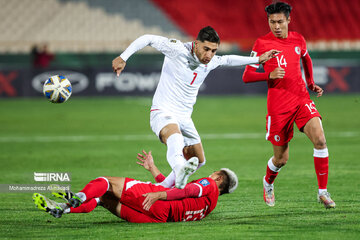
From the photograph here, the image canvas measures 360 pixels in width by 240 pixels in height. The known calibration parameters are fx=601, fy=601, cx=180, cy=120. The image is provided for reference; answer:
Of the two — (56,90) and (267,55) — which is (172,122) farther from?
(56,90)

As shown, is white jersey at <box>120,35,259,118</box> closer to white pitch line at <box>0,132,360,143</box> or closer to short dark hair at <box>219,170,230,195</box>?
short dark hair at <box>219,170,230,195</box>

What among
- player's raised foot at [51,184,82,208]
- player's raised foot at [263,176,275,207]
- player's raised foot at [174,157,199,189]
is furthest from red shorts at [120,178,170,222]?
player's raised foot at [263,176,275,207]

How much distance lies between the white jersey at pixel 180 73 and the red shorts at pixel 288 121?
0.75 metres

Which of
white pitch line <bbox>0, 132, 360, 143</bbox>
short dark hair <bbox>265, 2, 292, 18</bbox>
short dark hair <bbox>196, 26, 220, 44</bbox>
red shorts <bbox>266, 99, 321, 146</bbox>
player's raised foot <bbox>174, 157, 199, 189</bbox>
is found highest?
short dark hair <bbox>265, 2, 292, 18</bbox>

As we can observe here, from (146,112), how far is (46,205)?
14612 mm

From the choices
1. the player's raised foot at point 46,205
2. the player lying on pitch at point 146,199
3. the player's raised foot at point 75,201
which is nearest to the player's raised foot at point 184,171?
the player lying on pitch at point 146,199

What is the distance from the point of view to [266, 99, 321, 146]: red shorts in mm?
7086

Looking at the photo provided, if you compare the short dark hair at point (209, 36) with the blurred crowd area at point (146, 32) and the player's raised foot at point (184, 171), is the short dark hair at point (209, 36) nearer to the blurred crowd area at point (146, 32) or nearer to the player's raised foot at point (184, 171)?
the player's raised foot at point (184, 171)

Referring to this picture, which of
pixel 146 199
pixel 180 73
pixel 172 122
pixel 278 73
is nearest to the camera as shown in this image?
pixel 146 199

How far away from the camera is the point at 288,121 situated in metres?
7.24

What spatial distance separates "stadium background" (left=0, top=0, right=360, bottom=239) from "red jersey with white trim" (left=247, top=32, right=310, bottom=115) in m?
1.23

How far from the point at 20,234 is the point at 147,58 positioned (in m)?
21.6

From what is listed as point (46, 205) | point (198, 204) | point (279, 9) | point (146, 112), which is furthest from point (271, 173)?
point (146, 112)

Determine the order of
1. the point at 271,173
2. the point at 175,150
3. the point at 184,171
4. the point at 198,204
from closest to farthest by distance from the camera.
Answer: the point at 184,171 → the point at 198,204 → the point at 175,150 → the point at 271,173
